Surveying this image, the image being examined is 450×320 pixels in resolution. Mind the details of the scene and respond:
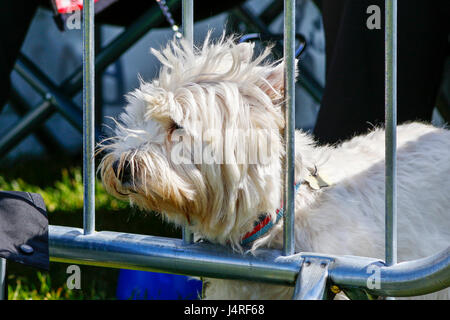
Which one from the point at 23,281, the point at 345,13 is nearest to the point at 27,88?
the point at 23,281

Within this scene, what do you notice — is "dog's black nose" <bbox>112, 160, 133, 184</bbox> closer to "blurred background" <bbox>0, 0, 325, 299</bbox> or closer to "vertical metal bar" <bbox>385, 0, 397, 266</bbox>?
"vertical metal bar" <bbox>385, 0, 397, 266</bbox>

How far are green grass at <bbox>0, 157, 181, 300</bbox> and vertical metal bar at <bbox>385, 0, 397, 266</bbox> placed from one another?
0.98 m

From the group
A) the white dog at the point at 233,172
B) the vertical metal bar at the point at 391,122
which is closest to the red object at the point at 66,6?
the white dog at the point at 233,172

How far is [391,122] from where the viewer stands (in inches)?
50.3

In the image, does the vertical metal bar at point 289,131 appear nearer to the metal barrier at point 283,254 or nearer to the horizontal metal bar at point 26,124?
the metal barrier at point 283,254

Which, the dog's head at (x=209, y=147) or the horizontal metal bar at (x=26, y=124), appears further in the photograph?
the horizontal metal bar at (x=26, y=124)

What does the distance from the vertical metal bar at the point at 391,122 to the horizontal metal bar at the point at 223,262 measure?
6 cm

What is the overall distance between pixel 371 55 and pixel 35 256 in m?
1.33

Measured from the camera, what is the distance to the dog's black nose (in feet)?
4.86

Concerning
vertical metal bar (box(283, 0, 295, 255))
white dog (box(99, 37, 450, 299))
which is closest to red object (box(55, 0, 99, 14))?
white dog (box(99, 37, 450, 299))

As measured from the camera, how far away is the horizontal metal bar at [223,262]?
1.26 m

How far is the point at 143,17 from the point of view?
304 cm
